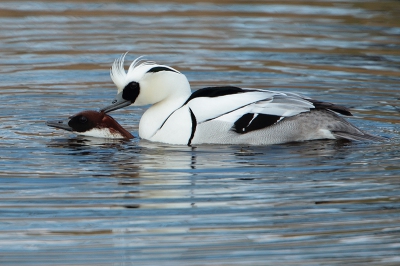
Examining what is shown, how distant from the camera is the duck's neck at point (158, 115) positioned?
31.5 feet

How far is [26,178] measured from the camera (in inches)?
315

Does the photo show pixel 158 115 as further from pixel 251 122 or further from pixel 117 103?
pixel 251 122

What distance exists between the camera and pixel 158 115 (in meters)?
9.65

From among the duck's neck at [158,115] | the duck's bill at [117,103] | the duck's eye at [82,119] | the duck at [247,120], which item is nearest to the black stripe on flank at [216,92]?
the duck at [247,120]

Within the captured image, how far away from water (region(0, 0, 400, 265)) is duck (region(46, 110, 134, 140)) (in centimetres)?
14

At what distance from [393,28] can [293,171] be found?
9.09 m

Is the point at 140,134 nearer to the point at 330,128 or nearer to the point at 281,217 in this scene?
the point at 330,128

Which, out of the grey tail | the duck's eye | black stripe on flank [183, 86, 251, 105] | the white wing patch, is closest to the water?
the grey tail

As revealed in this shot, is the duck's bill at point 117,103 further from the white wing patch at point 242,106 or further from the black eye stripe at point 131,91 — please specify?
the white wing patch at point 242,106

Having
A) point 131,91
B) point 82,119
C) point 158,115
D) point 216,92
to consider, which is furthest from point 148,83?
point 82,119

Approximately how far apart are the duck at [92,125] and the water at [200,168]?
141 millimetres

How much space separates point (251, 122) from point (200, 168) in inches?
47.0

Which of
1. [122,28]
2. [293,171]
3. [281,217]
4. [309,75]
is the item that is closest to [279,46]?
[309,75]

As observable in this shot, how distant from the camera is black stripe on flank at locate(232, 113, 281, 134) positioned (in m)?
9.28
